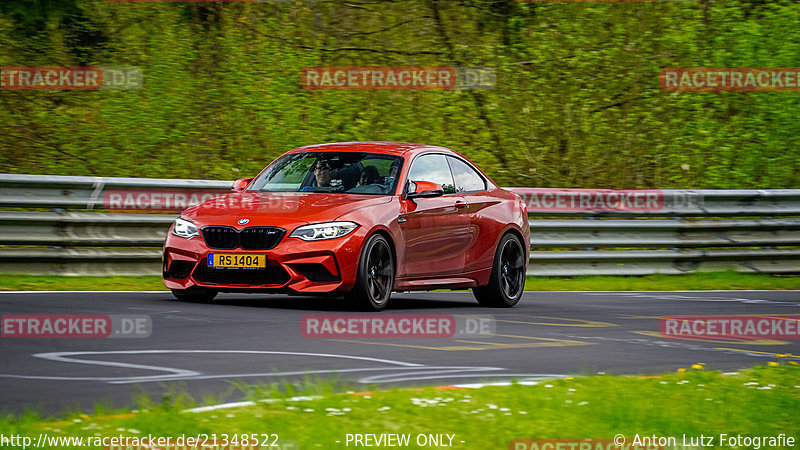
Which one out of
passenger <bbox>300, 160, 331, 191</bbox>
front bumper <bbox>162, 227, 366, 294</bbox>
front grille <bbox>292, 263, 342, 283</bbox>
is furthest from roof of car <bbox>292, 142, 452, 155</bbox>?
front grille <bbox>292, 263, 342, 283</bbox>

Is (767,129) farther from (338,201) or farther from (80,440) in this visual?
(80,440)

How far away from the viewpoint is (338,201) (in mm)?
11375

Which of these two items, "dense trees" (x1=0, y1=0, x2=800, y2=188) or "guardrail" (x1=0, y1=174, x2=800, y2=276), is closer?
"guardrail" (x1=0, y1=174, x2=800, y2=276)

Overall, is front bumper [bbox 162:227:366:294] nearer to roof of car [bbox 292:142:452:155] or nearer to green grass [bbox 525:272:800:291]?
roof of car [bbox 292:142:452:155]

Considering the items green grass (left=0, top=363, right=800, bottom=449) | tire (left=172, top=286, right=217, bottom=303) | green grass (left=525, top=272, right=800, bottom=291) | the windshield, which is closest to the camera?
green grass (left=0, top=363, right=800, bottom=449)

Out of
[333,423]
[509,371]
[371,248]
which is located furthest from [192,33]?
[333,423]

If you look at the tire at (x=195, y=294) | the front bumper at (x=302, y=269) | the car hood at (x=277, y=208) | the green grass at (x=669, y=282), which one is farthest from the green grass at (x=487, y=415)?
the green grass at (x=669, y=282)

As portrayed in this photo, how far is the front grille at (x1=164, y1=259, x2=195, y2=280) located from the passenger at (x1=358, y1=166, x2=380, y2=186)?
1822 millimetres

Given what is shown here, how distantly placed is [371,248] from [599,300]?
3.92 m

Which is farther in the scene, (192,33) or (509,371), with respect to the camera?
(192,33)

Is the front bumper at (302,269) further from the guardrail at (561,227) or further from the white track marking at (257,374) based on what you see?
the guardrail at (561,227)

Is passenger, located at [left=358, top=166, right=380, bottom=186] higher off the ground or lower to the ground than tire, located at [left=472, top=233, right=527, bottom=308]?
higher

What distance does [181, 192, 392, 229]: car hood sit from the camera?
1100 cm

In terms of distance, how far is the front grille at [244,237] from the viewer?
1092 cm
